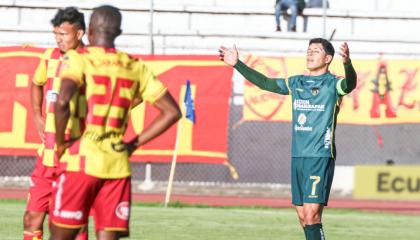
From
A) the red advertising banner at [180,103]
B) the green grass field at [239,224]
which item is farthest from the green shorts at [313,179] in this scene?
the red advertising banner at [180,103]

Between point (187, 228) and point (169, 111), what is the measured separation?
8381 mm

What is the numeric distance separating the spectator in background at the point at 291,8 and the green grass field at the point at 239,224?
5.22m

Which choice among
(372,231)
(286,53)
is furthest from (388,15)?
(372,231)

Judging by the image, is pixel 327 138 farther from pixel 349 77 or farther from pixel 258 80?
pixel 258 80

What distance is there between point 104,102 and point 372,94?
50.5 feet

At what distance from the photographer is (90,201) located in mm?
7625

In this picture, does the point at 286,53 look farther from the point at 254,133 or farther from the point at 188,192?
the point at 188,192

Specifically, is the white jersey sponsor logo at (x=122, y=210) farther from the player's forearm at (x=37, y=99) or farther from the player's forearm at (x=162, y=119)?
the player's forearm at (x=37, y=99)

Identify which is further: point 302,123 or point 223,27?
point 223,27

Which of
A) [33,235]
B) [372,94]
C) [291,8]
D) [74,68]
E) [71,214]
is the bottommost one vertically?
[33,235]

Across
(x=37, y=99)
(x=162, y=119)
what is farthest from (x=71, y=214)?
(x=37, y=99)

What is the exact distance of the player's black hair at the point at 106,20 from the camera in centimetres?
759

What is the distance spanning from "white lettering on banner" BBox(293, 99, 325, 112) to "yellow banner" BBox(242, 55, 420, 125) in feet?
35.4

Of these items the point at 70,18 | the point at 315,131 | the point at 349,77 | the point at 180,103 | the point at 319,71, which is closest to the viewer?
the point at 70,18
